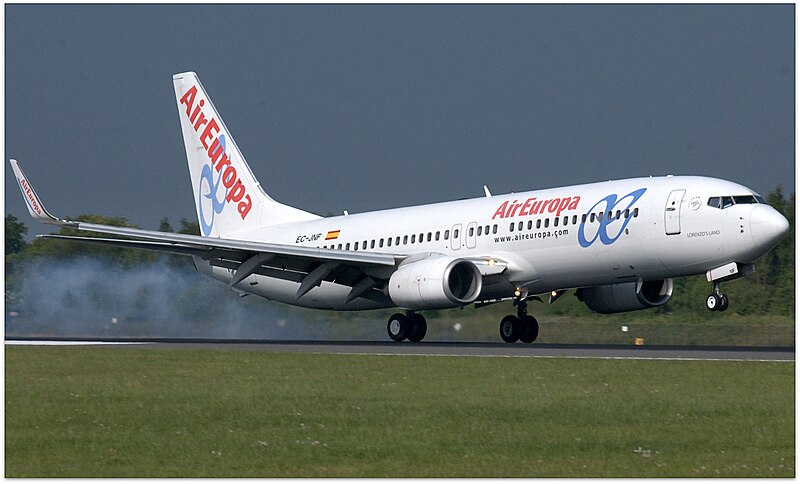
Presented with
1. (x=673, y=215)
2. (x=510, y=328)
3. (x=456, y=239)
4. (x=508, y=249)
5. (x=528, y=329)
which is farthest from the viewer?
(x=510, y=328)

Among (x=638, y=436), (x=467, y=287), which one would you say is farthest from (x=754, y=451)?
(x=467, y=287)

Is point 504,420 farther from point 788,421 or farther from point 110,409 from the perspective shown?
point 110,409

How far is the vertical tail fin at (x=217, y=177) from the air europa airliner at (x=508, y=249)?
44.5 inches

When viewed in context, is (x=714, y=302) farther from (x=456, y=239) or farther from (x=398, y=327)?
(x=398, y=327)

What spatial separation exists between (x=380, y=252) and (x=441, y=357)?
11.9 meters

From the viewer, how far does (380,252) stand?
128 feet

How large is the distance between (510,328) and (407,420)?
66.4ft

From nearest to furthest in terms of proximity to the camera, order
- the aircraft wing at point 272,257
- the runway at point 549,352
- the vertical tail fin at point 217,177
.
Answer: the runway at point 549,352
the aircraft wing at point 272,257
the vertical tail fin at point 217,177

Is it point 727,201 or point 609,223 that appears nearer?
point 727,201

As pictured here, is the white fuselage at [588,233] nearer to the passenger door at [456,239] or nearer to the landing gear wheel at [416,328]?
the passenger door at [456,239]

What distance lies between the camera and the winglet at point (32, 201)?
3638 centimetres

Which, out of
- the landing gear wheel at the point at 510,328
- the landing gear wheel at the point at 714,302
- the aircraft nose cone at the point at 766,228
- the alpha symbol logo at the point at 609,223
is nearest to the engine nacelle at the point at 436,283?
the landing gear wheel at the point at 510,328

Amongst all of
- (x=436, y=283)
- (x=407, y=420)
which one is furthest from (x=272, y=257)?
(x=407, y=420)

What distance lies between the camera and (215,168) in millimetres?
45656
